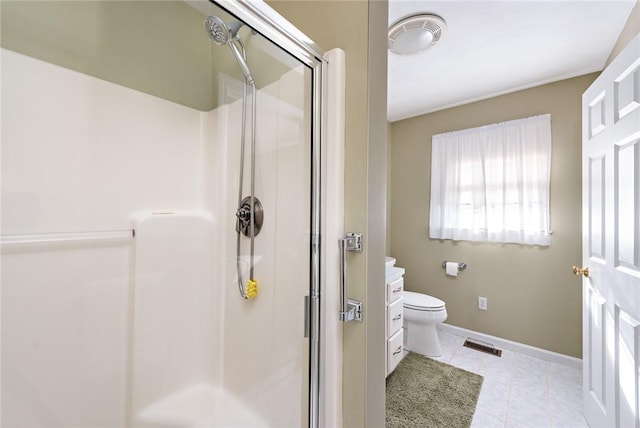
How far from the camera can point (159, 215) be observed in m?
1.34

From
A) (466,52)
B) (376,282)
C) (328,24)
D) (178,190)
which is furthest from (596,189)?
(178,190)

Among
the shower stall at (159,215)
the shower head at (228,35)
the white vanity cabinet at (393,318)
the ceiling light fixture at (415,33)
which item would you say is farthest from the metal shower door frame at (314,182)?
the white vanity cabinet at (393,318)

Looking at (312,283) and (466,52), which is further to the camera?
(466,52)

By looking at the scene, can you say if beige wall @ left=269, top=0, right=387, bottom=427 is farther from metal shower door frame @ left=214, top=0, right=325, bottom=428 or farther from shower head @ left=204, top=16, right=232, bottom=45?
shower head @ left=204, top=16, right=232, bottom=45

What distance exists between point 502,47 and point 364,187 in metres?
1.75

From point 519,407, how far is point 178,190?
8.19 feet

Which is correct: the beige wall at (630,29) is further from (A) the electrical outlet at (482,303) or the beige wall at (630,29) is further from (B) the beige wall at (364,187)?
(A) the electrical outlet at (482,303)

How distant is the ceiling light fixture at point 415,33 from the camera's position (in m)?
1.52

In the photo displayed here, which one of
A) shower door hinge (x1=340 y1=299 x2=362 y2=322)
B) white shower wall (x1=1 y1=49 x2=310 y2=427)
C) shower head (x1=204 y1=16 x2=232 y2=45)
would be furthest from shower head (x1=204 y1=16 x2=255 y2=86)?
shower door hinge (x1=340 y1=299 x2=362 y2=322)

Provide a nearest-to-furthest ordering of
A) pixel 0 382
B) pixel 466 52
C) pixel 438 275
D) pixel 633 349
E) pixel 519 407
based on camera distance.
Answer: pixel 0 382, pixel 633 349, pixel 519 407, pixel 466 52, pixel 438 275

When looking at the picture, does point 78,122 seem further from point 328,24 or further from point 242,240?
point 328,24

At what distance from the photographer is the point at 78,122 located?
1.09 meters

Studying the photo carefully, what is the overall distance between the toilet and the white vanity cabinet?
31 cm

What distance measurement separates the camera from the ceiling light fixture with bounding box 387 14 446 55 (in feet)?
4.99
